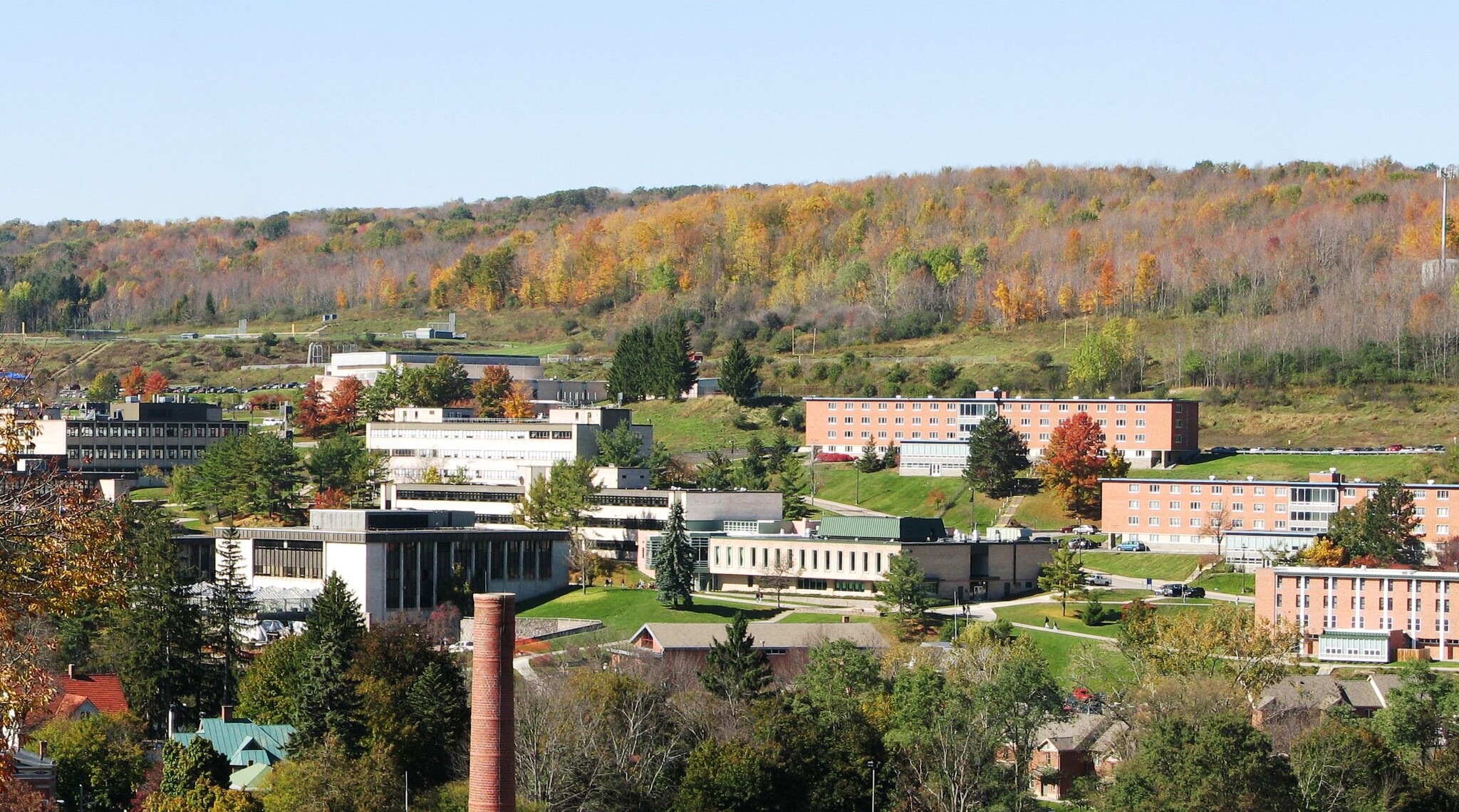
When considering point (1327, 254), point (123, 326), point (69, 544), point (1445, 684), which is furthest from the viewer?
point (123, 326)

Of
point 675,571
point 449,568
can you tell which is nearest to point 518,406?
point 449,568

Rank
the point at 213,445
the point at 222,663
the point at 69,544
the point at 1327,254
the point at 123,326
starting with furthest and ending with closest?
the point at 123,326 < the point at 1327,254 < the point at 213,445 < the point at 222,663 < the point at 69,544

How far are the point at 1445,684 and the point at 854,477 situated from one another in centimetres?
→ 5144

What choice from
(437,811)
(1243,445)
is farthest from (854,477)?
(437,811)

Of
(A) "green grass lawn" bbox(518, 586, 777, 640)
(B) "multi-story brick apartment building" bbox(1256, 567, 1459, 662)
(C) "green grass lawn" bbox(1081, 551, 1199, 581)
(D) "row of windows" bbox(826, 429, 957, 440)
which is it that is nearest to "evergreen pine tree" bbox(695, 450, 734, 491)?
(D) "row of windows" bbox(826, 429, 957, 440)

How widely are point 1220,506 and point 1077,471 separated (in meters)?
8.17

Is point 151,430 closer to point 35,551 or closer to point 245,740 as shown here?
point 245,740

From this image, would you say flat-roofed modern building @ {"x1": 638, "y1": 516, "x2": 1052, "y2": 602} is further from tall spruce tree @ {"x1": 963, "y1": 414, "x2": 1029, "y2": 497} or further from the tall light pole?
the tall light pole

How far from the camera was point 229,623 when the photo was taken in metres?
71.2

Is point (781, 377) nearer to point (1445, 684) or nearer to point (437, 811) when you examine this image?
point (1445, 684)

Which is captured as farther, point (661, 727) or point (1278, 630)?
point (1278, 630)

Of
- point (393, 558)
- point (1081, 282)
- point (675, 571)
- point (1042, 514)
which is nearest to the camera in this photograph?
point (393, 558)

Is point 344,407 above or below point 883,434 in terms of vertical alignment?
above

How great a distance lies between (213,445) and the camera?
4473 inches
